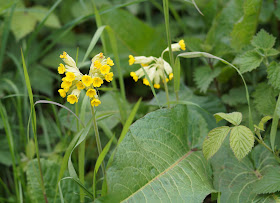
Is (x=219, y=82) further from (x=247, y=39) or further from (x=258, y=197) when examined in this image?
(x=258, y=197)

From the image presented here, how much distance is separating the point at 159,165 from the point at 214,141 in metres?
0.28

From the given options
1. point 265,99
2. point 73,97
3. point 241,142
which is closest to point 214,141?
point 241,142

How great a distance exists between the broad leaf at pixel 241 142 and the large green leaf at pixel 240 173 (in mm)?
232

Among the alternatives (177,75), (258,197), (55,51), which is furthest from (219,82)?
(55,51)

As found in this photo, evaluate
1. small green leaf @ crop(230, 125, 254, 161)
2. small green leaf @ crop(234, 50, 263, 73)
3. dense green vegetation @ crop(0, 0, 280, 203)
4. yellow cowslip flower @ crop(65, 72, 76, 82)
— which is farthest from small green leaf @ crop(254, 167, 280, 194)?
yellow cowslip flower @ crop(65, 72, 76, 82)

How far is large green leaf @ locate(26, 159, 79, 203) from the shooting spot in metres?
1.70

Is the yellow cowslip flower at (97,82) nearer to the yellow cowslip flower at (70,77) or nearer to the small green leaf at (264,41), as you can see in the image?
the yellow cowslip flower at (70,77)

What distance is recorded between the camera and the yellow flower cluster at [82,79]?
1.38 meters

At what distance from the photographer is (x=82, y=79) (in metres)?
1.38

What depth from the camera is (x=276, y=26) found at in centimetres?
249

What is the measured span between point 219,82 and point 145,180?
1.05 m

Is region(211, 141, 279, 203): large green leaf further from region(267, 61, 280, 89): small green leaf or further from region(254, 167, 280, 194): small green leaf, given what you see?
region(267, 61, 280, 89): small green leaf

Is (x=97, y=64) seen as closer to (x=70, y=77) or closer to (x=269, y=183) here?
(x=70, y=77)

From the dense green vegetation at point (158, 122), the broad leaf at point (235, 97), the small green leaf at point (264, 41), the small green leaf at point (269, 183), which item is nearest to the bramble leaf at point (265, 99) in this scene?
the dense green vegetation at point (158, 122)
